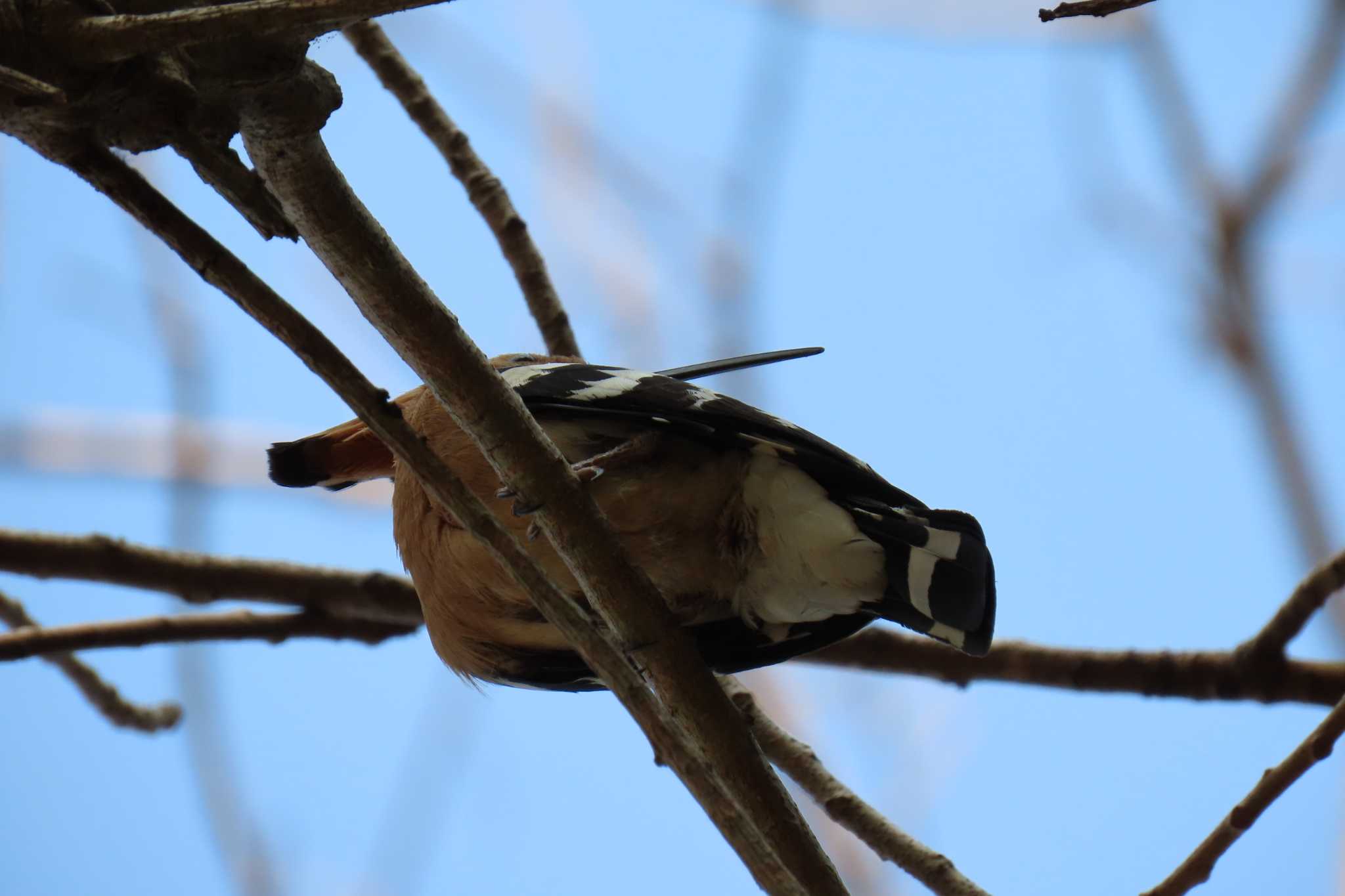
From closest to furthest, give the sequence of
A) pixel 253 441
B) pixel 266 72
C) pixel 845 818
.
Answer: pixel 266 72
pixel 845 818
pixel 253 441

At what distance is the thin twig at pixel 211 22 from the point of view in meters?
Answer: 0.80

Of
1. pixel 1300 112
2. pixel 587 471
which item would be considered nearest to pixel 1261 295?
pixel 1300 112

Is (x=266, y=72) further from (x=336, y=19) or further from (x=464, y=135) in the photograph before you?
(x=464, y=135)

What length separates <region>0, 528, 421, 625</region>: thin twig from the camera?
201cm

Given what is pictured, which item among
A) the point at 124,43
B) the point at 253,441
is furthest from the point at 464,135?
the point at 253,441

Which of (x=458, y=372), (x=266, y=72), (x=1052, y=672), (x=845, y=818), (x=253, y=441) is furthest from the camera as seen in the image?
(x=253, y=441)

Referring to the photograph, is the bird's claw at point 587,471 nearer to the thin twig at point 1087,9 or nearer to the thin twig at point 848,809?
the thin twig at point 848,809

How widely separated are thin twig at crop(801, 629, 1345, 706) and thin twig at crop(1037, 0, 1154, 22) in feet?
4.72

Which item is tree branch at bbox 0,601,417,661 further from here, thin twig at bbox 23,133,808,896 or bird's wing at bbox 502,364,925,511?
thin twig at bbox 23,133,808,896

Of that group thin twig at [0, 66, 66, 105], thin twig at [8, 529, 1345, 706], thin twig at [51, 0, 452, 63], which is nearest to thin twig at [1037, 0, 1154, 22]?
thin twig at [51, 0, 452, 63]

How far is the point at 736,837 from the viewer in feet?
3.13

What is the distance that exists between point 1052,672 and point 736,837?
1.34 metres

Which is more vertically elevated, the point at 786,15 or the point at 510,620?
the point at 786,15

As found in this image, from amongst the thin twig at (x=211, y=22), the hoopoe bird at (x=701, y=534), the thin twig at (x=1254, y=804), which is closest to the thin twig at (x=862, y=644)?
the hoopoe bird at (x=701, y=534)
